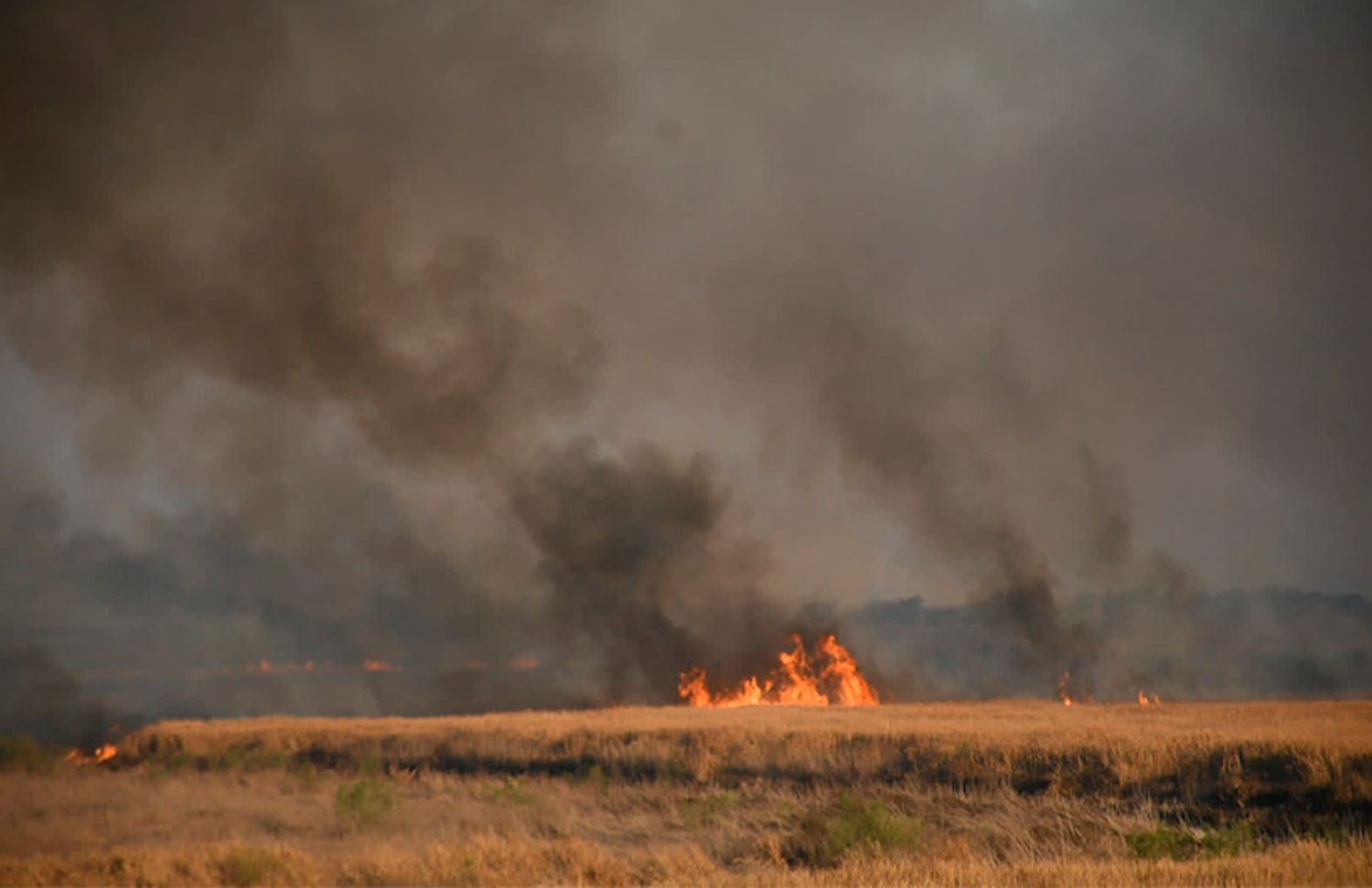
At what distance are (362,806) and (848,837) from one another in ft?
53.6

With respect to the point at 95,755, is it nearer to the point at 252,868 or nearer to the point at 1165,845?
the point at 252,868

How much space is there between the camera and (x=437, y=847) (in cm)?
2183

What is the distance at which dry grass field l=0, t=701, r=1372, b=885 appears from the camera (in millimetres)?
19406

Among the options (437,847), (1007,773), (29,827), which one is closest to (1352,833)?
(1007,773)

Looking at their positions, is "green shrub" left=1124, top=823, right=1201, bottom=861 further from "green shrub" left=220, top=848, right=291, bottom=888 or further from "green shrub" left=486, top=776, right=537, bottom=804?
"green shrub" left=486, top=776, right=537, bottom=804

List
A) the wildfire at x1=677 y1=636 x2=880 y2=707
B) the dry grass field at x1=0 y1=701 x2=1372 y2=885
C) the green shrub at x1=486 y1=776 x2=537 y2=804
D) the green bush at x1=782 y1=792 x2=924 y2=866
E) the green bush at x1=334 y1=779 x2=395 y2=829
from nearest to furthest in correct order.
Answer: the dry grass field at x1=0 y1=701 x2=1372 y2=885
the green bush at x1=782 y1=792 x2=924 y2=866
the green bush at x1=334 y1=779 x2=395 y2=829
the green shrub at x1=486 y1=776 x2=537 y2=804
the wildfire at x1=677 y1=636 x2=880 y2=707

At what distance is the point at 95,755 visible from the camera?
39719 mm

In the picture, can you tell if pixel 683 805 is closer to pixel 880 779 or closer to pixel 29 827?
pixel 880 779

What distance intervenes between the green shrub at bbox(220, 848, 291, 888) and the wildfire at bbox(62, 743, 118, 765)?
1844cm

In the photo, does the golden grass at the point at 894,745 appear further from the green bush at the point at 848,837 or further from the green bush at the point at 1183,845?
the green bush at the point at 848,837

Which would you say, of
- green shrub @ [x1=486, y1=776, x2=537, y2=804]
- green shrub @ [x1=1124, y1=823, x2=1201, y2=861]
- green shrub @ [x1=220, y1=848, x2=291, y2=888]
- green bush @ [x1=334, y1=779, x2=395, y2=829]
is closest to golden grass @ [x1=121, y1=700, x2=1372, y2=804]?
green shrub @ [x1=486, y1=776, x2=537, y2=804]

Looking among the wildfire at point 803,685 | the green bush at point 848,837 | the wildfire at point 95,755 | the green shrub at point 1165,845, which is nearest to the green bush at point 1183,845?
the green shrub at point 1165,845

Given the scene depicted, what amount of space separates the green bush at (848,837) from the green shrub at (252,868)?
460 inches

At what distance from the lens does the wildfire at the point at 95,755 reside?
35.8 meters
